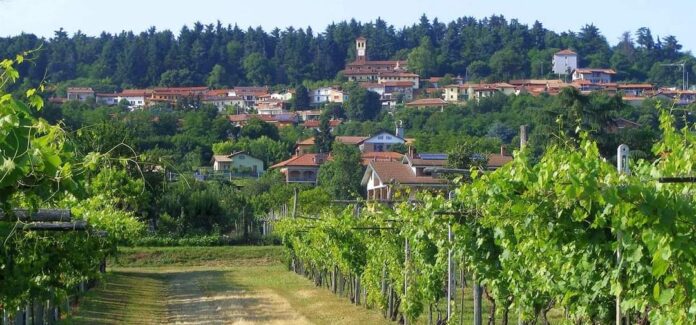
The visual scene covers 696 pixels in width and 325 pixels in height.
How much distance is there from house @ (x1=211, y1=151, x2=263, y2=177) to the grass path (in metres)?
59.1

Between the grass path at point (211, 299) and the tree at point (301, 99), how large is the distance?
5345 inches

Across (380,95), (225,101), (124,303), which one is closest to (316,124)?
(380,95)

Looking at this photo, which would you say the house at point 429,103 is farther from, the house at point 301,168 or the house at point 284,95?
the house at point 301,168

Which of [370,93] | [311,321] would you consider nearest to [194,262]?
[311,321]

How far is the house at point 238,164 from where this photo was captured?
344 feet

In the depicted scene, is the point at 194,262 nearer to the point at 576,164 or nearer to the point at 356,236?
the point at 356,236

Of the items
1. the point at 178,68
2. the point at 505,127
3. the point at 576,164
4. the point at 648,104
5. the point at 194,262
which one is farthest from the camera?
the point at 178,68

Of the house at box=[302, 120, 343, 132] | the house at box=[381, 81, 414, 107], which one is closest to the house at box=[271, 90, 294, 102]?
the house at box=[381, 81, 414, 107]

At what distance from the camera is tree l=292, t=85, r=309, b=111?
180875 millimetres

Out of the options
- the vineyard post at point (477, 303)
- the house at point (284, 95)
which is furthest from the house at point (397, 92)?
the vineyard post at point (477, 303)

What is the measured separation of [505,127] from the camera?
117 m

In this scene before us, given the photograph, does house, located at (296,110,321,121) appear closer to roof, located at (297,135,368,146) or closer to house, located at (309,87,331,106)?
house, located at (309,87,331,106)

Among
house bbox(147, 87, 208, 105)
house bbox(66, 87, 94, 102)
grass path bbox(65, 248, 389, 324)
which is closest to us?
grass path bbox(65, 248, 389, 324)

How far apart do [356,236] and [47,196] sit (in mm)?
18561
